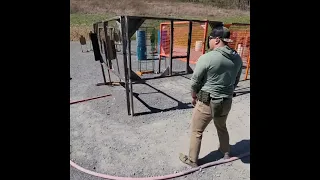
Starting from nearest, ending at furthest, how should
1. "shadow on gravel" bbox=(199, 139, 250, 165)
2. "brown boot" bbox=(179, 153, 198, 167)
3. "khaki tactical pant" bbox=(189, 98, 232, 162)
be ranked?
"khaki tactical pant" bbox=(189, 98, 232, 162)
"brown boot" bbox=(179, 153, 198, 167)
"shadow on gravel" bbox=(199, 139, 250, 165)

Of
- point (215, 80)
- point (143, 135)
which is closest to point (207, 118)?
point (215, 80)

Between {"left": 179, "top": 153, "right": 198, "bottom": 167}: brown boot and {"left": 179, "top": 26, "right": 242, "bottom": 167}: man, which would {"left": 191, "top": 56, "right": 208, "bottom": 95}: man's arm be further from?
{"left": 179, "top": 153, "right": 198, "bottom": 167}: brown boot

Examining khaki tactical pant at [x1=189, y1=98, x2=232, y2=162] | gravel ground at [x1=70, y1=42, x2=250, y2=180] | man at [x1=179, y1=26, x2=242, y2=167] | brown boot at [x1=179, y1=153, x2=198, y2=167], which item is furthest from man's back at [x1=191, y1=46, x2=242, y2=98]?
gravel ground at [x1=70, y1=42, x2=250, y2=180]

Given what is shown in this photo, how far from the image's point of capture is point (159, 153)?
13.0ft

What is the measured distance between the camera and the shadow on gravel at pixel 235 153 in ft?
12.2

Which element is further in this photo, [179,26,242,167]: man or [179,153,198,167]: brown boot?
[179,153,198,167]: brown boot

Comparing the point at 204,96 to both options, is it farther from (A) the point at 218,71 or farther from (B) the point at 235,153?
(B) the point at 235,153

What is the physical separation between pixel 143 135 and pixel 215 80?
80.2 inches

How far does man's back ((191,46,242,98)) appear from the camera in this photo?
2956mm

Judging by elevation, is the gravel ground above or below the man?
below

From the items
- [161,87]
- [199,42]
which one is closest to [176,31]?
[199,42]

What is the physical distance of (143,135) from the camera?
14.9 ft
